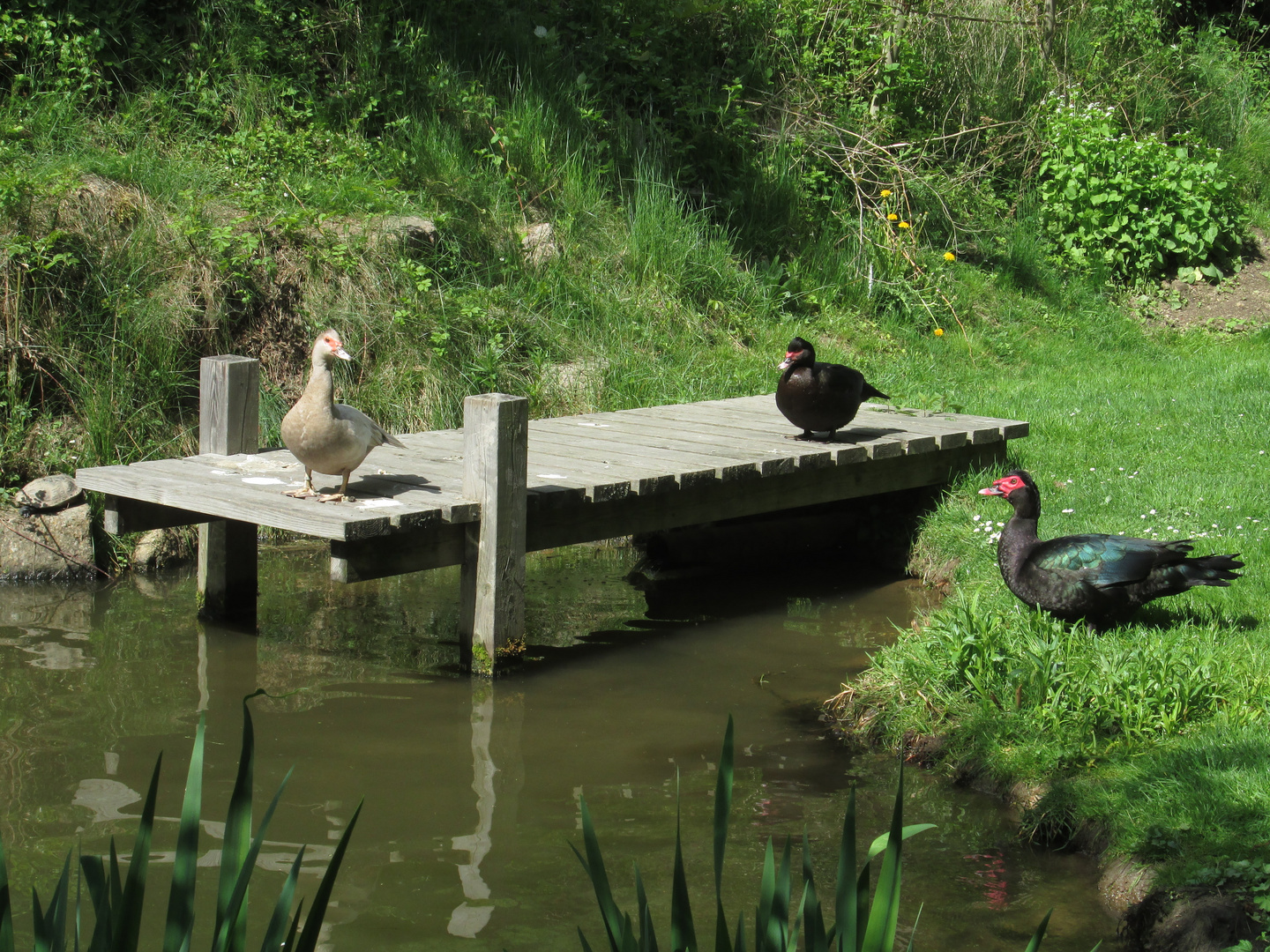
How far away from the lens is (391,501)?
547 cm

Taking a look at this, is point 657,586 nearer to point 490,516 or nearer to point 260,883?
point 490,516

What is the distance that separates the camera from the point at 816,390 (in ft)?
22.6

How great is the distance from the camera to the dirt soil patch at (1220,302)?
39.1 feet

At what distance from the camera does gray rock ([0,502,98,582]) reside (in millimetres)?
7031

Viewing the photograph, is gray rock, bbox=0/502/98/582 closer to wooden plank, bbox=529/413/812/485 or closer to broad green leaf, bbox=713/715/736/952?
wooden plank, bbox=529/413/812/485

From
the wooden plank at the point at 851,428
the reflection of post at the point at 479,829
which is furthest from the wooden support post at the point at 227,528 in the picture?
the wooden plank at the point at 851,428

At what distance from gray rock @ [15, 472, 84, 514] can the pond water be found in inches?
19.5

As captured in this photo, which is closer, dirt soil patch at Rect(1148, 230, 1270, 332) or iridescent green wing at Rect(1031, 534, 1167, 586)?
Result: iridescent green wing at Rect(1031, 534, 1167, 586)

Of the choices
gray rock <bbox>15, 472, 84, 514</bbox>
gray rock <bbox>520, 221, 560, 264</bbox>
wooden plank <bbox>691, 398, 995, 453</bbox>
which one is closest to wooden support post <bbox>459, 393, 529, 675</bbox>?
wooden plank <bbox>691, 398, 995, 453</bbox>

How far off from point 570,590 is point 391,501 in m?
1.90

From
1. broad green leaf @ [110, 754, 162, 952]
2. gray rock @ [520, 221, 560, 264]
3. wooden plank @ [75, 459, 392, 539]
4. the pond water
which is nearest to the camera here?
broad green leaf @ [110, 754, 162, 952]

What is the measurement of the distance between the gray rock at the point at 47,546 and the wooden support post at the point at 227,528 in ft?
3.68

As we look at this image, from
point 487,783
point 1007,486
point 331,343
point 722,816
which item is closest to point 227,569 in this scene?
point 331,343

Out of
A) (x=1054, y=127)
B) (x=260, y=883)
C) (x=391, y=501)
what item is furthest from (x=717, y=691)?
(x=1054, y=127)
